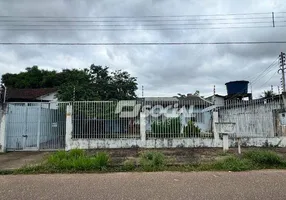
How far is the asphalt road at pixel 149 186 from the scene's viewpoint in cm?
480

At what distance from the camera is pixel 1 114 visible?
11.8 meters

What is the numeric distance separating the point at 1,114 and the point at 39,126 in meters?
1.81

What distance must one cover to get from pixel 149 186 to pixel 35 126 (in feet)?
28.2

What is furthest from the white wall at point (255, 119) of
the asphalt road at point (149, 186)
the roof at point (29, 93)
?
the roof at point (29, 93)

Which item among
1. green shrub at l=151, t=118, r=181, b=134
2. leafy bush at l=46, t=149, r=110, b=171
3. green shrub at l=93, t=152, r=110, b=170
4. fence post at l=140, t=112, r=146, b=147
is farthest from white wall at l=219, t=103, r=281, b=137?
leafy bush at l=46, t=149, r=110, b=171

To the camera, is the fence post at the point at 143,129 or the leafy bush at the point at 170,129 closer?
the fence post at the point at 143,129

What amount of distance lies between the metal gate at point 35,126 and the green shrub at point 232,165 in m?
7.78

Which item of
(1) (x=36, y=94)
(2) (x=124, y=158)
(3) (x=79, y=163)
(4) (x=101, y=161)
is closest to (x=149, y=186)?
(4) (x=101, y=161)

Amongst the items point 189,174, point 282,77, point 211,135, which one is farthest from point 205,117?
point 282,77

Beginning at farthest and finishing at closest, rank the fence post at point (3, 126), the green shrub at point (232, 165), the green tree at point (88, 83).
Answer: the green tree at point (88, 83) → the fence post at point (3, 126) → the green shrub at point (232, 165)

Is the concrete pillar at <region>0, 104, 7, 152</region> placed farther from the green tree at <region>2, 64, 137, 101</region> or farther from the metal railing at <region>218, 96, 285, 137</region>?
the metal railing at <region>218, 96, 285, 137</region>

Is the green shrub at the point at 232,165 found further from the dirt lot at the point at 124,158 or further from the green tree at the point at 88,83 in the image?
the green tree at the point at 88,83

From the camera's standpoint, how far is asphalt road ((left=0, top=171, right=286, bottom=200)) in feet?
15.8

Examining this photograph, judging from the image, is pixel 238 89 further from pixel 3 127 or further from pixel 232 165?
pixel 3 127
